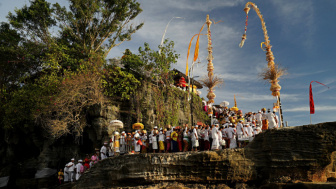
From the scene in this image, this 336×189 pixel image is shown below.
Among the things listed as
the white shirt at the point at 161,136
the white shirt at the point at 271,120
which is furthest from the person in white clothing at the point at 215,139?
the white shirt at the point at 271,120

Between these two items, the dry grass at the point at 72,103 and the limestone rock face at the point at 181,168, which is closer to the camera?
the limestone rock face at the point at 181,168

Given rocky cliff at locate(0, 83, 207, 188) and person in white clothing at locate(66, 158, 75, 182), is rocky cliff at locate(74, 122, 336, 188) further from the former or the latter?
rocky cliff at locate(0, 83, 207, 188)

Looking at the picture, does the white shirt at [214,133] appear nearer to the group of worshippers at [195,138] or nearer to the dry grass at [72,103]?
the group of worshippers at [195,138]

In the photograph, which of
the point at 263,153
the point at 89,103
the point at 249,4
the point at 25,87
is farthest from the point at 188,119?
the point at 25,87

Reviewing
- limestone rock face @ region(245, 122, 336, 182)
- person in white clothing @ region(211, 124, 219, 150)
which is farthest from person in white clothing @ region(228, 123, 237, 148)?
limestone rock face @ region(245, 122, 336, 182)

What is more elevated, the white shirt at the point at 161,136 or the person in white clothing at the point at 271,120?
the person in white clothing at the point at 271,120

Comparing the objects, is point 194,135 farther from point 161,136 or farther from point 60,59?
point 60,59

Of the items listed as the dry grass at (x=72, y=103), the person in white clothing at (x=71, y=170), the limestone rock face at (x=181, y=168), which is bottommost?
the person in white clothing at (x=71, y=170)

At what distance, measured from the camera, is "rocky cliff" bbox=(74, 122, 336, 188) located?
31.5 ft

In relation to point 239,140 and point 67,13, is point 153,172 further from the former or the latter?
point 67,13

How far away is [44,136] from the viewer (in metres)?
18.9

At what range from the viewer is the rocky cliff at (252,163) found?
31.5ft

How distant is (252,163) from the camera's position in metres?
10.4

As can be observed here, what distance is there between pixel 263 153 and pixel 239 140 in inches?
106
